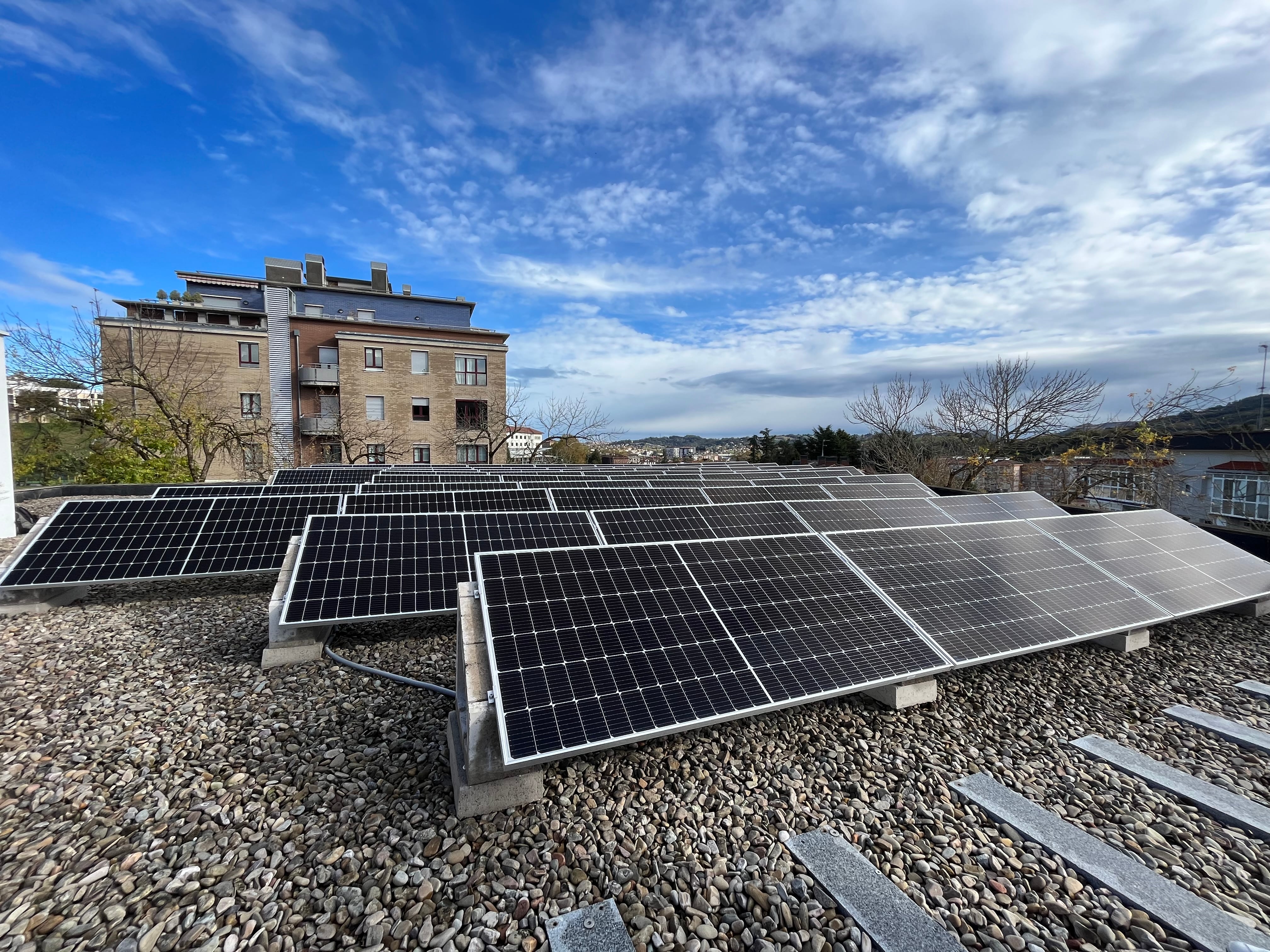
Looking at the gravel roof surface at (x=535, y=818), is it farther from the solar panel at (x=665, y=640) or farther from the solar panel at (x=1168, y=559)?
the solar panel at (x=1168, y=559)

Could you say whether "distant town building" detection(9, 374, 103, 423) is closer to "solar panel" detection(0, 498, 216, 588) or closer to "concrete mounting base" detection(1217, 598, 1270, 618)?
"solar panel" detection(0, 498, 216, 588)

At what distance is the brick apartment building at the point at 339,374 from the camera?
34.2 metres

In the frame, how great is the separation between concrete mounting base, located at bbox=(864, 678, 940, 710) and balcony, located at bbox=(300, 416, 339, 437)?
3891cm

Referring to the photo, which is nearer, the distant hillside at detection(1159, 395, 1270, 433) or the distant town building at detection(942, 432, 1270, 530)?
the distant hillside at detection(1159, 395, 1270, 433)

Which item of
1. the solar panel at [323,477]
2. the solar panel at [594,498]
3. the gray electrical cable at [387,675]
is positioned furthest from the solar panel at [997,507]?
the solar panel at [323,477]

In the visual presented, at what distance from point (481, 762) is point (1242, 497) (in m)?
Result: 27.5

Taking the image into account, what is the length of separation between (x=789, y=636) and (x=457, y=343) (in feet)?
119

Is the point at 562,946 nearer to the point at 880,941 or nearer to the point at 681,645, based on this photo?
the point at 880,941

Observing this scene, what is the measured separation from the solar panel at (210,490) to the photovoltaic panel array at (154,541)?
4.44 meters

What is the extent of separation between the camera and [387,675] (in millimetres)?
5879

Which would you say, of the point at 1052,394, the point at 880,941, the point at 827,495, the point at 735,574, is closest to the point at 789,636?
the point at 735,574

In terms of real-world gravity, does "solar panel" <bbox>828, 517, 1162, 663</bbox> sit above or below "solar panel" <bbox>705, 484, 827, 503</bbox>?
below

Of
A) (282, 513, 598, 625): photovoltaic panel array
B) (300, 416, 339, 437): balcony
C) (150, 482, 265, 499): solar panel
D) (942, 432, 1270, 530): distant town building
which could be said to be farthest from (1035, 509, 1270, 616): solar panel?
(300, 416, 339, 437): balcony

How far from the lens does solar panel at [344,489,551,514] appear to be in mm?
9969
